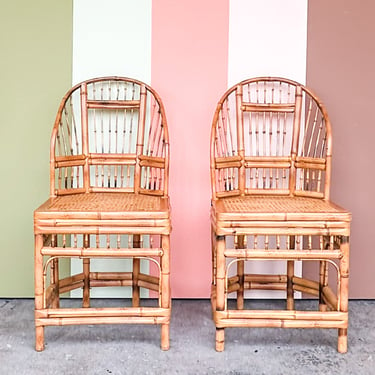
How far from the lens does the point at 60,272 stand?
8.50 feet

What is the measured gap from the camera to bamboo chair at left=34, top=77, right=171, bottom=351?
1972 mm

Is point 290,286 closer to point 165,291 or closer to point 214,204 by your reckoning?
point 214,204

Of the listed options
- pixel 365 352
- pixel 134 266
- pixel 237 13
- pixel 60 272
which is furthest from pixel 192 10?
pixel 365 352

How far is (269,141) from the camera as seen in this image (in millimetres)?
2516

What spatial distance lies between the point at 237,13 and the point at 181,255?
1.19m

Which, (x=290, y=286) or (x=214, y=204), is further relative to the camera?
(x=290, y=286)

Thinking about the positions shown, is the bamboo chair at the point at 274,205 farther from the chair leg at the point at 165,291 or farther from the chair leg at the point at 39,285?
the chair leg at the point at 39,285

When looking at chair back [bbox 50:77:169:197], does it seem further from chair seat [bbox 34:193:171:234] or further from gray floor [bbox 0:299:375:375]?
gray floor [bbox 0:299:375:375]

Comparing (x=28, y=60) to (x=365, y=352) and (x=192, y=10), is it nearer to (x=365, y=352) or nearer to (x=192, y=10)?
(x=192, y=10)

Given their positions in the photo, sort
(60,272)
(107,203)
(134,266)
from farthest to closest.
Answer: (60,272)
(134,266)
(107,203)

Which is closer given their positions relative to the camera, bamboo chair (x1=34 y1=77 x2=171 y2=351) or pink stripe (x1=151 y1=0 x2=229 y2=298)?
bamboo chair (x1=34 y1=77 x2=171 y2=351)

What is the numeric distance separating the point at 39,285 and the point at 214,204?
2.45 ft

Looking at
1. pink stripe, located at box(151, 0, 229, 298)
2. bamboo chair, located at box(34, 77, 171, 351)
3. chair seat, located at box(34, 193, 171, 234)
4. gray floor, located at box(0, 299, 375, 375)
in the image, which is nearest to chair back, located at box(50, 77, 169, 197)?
bamboo chair, located at box(34, 77, 171, 351)

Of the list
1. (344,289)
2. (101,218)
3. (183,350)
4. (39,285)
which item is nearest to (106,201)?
(101,218)
